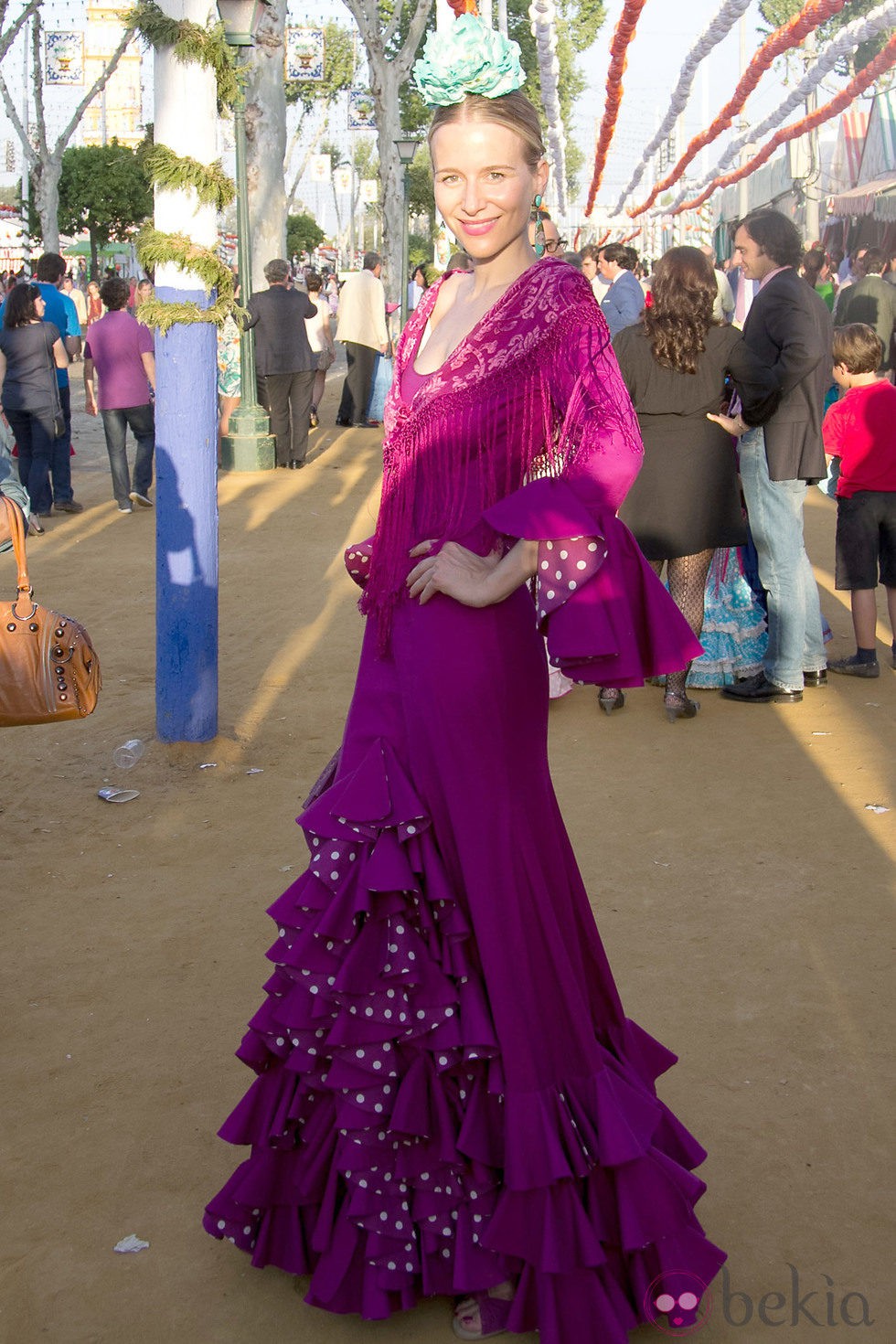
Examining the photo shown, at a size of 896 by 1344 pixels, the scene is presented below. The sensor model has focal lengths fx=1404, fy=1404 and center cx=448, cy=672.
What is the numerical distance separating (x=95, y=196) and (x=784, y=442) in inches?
1717

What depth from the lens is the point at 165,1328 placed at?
8.70ft

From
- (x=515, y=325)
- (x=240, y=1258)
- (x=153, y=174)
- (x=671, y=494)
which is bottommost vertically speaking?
(x=240, y=1258)

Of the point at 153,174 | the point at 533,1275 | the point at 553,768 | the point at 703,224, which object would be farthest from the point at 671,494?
the point at 703,224

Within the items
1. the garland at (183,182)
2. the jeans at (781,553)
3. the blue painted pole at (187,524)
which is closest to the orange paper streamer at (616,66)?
the jeans at (781,553)

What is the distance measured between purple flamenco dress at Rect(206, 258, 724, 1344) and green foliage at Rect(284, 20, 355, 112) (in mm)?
57155

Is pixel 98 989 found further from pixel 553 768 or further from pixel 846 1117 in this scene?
pixel 553 768

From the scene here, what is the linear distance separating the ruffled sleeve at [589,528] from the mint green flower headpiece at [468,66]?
0.47 meters

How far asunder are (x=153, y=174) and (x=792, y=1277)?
4.64 meters

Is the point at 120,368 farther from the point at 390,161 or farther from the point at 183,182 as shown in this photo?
the point at 390,161

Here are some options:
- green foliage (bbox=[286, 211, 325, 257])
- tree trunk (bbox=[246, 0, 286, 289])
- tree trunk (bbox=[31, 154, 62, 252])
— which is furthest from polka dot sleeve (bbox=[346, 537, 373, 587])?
green foliage (bbox=[286, 211, 325, 257])

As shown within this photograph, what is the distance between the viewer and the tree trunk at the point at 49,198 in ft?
111

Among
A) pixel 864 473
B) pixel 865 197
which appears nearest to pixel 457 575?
pixel 864 473

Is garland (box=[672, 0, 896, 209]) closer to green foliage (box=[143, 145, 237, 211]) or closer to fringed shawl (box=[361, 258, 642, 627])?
green foliage (box=[143, 145, 237, 211])

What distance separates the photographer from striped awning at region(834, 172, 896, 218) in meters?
19.3
